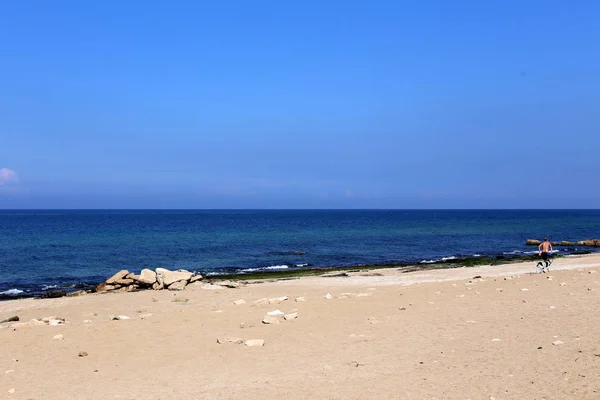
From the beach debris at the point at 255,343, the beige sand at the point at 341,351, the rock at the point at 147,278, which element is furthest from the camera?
the rock at the point at 147,278

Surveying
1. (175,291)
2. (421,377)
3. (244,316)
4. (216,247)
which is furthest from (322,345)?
(216,247)

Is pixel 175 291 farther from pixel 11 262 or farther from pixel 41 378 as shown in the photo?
pixel 11 262

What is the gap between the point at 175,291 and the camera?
24812mm

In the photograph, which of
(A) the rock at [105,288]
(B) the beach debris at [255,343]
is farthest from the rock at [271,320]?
(A) the rock at [105,288]

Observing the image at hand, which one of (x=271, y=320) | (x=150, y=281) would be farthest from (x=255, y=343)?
(x=150, y=281)

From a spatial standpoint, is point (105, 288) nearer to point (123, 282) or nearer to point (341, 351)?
point (123, 282)

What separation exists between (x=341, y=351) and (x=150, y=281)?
706 inches

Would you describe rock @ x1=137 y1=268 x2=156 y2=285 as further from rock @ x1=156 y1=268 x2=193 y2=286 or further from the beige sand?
the beige sand

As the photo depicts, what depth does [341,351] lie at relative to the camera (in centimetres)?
1080

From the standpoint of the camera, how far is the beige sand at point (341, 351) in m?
8.33

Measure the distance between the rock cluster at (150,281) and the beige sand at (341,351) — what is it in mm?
8400

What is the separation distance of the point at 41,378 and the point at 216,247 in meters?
49.0

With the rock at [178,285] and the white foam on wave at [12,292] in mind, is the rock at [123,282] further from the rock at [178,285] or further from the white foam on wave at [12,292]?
the white foam on wave at [12,292]

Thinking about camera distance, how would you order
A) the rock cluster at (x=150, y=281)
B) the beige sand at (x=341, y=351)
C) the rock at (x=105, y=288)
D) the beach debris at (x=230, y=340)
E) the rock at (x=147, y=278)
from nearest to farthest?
the beige sand at (x=341, y=351) → the beach debris at (x=230, y=340) → the rock cluster at (x=150, y=281) → the rock at (x=147, y=278) → the rock at (x=105, y=288)
